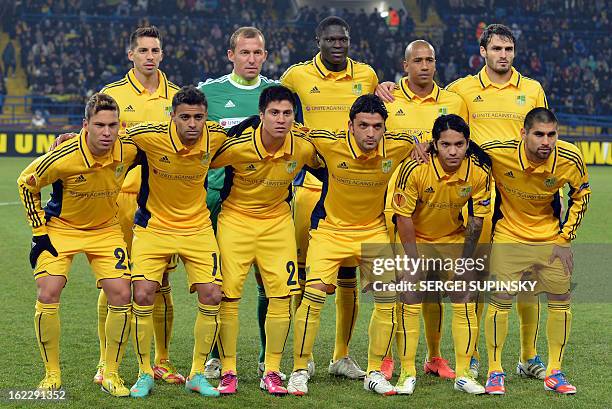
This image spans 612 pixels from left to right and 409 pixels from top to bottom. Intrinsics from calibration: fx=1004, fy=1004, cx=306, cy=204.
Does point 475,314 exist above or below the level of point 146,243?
below

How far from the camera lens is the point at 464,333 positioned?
22.7 ft

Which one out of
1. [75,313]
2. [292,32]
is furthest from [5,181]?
[292,32]

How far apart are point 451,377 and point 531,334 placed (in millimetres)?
688

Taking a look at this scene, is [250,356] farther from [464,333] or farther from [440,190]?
[440,190]

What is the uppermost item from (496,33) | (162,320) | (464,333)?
(496,33)

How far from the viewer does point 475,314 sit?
7.02 m

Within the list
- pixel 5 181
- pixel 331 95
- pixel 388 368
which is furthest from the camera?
pixel 5 181

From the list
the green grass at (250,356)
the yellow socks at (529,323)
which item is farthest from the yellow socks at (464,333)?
the yellow socks at (529,323)

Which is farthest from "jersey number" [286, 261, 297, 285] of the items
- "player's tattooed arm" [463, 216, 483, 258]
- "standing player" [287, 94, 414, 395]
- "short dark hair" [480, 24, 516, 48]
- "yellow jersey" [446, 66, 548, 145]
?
"short dark hair" [480, 24, 516, 48]

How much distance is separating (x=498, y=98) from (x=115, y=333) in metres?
3.31

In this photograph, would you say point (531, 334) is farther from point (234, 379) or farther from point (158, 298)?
point (158, 298)

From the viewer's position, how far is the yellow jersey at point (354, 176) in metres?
6.95

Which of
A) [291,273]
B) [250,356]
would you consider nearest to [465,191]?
[291,273]

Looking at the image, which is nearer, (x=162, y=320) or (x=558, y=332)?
(x=558, y=332)
